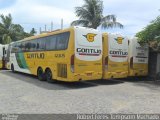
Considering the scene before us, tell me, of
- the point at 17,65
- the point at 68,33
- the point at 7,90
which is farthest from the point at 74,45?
the point at 17,65

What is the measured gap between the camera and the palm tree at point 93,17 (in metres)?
35.0

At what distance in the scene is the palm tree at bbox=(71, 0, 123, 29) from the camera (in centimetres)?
3503

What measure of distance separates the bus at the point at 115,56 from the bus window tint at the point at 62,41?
2.41 meters

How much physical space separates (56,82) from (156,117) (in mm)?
8955

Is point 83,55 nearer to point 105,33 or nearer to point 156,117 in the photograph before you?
point 105,33

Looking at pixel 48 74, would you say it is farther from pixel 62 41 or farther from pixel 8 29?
pixel 8 29

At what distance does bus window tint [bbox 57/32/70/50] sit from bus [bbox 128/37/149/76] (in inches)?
184

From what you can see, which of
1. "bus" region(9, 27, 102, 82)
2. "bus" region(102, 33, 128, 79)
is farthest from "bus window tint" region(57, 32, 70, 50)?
"bus" region(102, 33, 128, 79)

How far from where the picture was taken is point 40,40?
17.8 m

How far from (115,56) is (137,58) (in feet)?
7.15

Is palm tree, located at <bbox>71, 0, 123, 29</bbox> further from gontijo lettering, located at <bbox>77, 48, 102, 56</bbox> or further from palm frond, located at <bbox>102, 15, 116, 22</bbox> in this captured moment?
gontijo lettering, located at <bbox>77, 48, 102, 56</bbox>

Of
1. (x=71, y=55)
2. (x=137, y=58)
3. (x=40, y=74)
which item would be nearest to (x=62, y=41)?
(x=71, y=55)

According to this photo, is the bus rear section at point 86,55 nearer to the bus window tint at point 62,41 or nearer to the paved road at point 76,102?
the bus window tint at point 62,41

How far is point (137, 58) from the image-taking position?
712 inches
